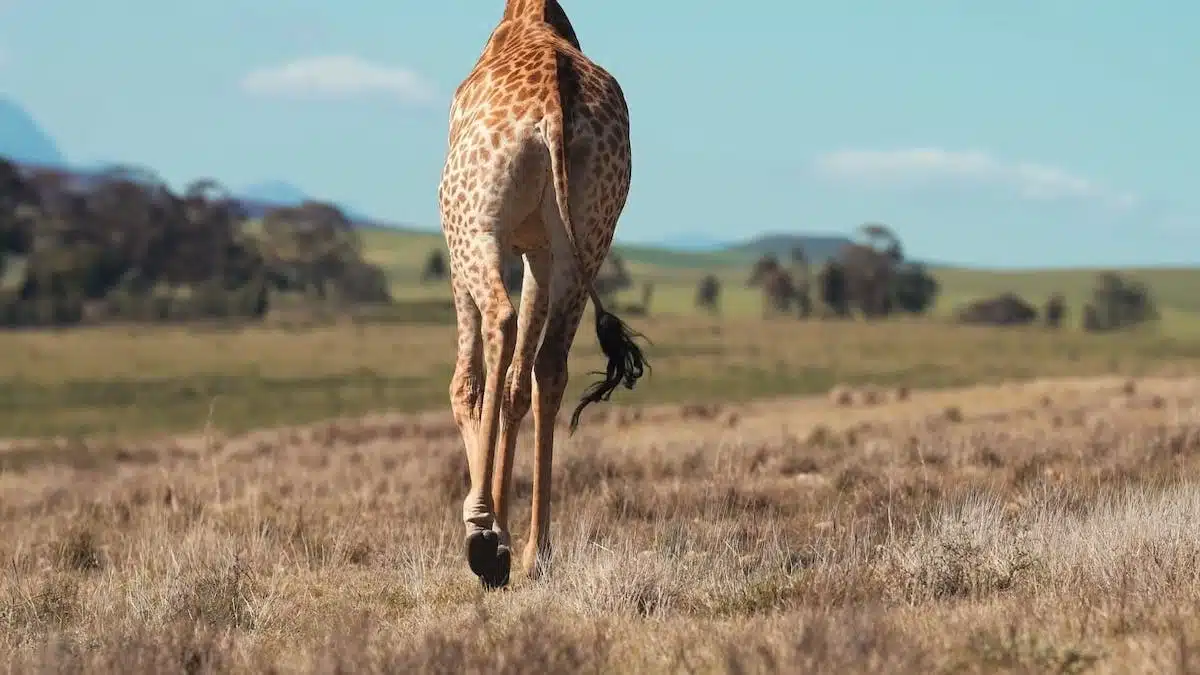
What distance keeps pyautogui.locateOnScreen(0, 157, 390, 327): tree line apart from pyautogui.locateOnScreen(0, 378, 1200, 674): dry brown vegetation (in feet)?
242

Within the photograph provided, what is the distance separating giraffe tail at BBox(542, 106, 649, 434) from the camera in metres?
7.55

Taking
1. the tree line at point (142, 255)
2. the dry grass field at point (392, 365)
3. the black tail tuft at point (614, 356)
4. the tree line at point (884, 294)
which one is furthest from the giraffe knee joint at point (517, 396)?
the tree line at point (884, 294)

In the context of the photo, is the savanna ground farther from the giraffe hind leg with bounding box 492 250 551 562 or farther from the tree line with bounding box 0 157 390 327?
the tree line with bounding box 0 157 390 327

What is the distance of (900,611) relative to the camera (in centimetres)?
588

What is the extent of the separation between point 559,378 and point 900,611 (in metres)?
2.53

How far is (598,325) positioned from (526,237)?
2.60 ft

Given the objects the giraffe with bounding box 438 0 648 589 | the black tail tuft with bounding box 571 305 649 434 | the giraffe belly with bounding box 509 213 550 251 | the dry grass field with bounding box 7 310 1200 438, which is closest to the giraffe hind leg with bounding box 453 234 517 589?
the giraffe with bounding box 438 0 648 589

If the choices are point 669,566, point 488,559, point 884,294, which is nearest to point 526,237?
point 488,559

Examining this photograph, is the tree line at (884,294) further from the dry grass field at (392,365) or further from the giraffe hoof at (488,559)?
the giraffe hoof at (488,559)

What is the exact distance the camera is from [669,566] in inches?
268

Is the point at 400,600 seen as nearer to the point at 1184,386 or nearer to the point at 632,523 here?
the point at 632,523

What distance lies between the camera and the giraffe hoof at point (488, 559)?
7.13 m

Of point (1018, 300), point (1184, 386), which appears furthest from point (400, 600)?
point (1018, 300)

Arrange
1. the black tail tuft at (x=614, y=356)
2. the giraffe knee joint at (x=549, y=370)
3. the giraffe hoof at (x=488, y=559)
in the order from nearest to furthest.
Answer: the giraffe hoof at (x=488, y=559)
the giraffe knee joint at (x=549, y=370)
the black tail tuft at (x=614, y=356)
